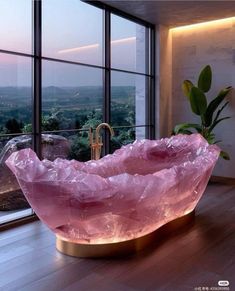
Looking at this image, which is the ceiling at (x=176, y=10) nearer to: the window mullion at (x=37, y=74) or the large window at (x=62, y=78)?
the large window at (x=62, y=78)

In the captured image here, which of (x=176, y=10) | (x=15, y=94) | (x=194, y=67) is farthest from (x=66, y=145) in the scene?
(x=194, y=67)

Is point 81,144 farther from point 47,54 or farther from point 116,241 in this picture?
point 116,241

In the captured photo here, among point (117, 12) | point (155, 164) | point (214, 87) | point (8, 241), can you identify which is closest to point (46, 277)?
point (8, 241)

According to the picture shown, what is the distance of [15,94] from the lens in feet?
11.1

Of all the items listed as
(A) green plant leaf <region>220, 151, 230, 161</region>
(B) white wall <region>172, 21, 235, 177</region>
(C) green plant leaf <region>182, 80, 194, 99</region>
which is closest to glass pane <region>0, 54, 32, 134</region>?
(C) green plant leaf <region>182, 80, 194, 99</region>

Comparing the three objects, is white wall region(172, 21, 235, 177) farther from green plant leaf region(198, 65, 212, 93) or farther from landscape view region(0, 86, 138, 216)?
landscape view region(0, 86, 138, 216)

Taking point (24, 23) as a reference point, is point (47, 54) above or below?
below

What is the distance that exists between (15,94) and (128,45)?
215cm

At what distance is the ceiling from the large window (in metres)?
0.21

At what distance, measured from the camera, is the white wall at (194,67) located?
5.14 meters

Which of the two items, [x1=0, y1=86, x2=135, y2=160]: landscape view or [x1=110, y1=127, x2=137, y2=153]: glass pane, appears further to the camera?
[x1=110, y1=127, x2=137, y2=153]: glass pane

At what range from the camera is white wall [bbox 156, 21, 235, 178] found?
5.14m

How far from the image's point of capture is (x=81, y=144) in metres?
4.16

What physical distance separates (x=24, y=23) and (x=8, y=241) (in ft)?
7.04
